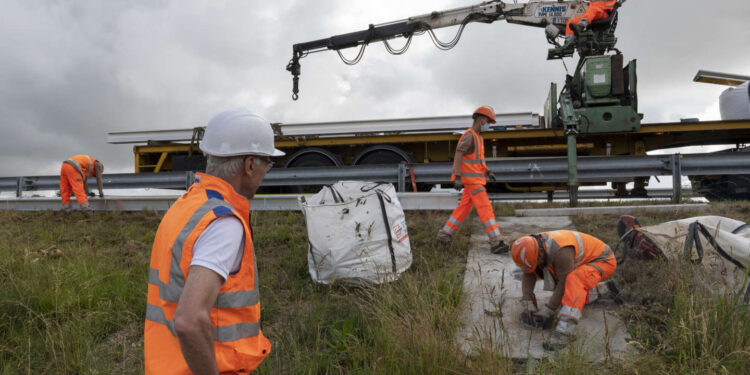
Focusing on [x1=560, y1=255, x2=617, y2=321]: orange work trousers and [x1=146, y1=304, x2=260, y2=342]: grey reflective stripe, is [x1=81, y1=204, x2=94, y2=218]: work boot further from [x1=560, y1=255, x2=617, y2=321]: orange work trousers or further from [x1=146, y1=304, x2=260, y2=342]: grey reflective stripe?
[x1=560, y1=255, x2=617, y2=321]: orange work trousers

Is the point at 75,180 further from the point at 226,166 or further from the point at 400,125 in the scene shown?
the point at 226,166

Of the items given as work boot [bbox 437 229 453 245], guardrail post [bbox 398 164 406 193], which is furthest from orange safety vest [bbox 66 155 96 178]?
work boot [bbox 437 229 453 245]

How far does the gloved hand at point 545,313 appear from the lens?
3162 mm

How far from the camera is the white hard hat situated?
1426 millimetres

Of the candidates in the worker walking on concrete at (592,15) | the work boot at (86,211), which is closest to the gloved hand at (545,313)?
the worker walking on concrete at (592,15)

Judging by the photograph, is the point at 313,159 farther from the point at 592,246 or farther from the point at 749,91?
the point at 749,91

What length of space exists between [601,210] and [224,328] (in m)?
6.20

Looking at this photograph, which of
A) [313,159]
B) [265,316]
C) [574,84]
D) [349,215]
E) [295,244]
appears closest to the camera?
[265,316]

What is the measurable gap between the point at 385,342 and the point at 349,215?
5.28ft

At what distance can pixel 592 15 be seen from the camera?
8.09m

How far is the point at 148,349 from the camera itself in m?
1.35

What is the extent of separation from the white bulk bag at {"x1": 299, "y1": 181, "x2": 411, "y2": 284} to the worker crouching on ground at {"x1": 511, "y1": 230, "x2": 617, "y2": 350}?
1.09m

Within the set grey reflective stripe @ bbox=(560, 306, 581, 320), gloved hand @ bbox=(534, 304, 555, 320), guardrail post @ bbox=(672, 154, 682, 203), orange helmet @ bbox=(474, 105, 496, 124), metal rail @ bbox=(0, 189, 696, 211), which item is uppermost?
orange helmet @ bbox=(474, 105, 496, 124)

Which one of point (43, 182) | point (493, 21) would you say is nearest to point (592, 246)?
point (493, 21)
